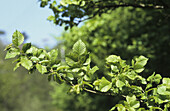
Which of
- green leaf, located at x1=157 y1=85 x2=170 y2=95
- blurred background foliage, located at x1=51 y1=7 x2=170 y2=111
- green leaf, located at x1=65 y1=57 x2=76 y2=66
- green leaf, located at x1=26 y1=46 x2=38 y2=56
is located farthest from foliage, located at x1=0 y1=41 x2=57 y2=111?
green leaf, located at x1=157 y1=85 x2=170 y2=95

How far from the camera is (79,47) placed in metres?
1.40

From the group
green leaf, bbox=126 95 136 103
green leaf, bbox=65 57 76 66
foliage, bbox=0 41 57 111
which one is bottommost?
foliage, bbox=0 41 57 111

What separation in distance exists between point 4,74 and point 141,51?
52.5 feet

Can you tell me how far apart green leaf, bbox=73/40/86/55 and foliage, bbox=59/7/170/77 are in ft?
14.1

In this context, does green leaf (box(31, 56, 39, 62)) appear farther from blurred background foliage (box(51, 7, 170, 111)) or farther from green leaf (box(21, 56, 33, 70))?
blurred background foliage (box(51, 7, 170, 111))

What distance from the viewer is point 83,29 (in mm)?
8062

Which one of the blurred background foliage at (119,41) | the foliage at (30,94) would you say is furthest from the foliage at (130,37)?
the foliage at (30,94)

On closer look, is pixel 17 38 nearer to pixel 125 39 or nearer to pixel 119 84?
pixel 119 84

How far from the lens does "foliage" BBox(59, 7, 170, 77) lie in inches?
240

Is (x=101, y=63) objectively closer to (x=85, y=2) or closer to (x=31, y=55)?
(x=85, y=2)

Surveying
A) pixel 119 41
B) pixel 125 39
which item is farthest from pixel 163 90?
pixel 119 41

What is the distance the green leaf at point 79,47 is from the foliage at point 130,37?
4.31 meters

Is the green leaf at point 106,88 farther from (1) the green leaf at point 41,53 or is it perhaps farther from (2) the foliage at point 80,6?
(2) the foliage at point 80,6

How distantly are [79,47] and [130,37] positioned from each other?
6421mm
